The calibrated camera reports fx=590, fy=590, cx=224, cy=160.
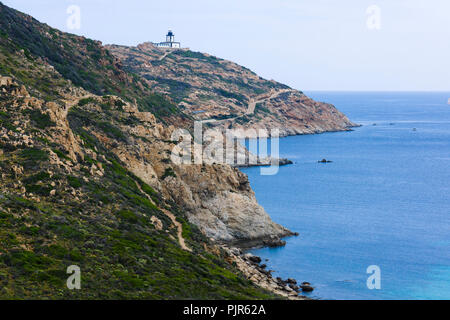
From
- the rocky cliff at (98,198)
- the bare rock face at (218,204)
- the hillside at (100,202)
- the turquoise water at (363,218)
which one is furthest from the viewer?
the bare rock face at (218,204)

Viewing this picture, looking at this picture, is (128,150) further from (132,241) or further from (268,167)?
(268,167)

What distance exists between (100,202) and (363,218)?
48361 mm

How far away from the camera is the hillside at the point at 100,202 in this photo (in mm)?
34312

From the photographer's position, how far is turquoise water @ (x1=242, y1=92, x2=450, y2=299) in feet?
190

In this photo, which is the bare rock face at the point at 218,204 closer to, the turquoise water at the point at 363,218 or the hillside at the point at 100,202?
the hillside at the point at 100,202

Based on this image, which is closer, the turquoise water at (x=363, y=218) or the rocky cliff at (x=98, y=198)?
the rocky cliff at (x=98, y=198)

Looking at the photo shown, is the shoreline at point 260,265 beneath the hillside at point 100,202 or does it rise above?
beneath

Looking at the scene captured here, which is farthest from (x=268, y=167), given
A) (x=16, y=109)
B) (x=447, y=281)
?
(x=16, y=109)

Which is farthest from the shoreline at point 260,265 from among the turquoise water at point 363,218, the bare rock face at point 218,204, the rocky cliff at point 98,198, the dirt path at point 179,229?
the dirt path at point 179,229

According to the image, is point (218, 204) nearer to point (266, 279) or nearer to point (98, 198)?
point (266, 279)

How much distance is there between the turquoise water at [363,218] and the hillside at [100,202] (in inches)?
238

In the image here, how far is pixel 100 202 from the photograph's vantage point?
149 feet

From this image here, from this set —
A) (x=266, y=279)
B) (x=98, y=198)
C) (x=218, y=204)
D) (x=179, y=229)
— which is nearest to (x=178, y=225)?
(x=179, y=229)
